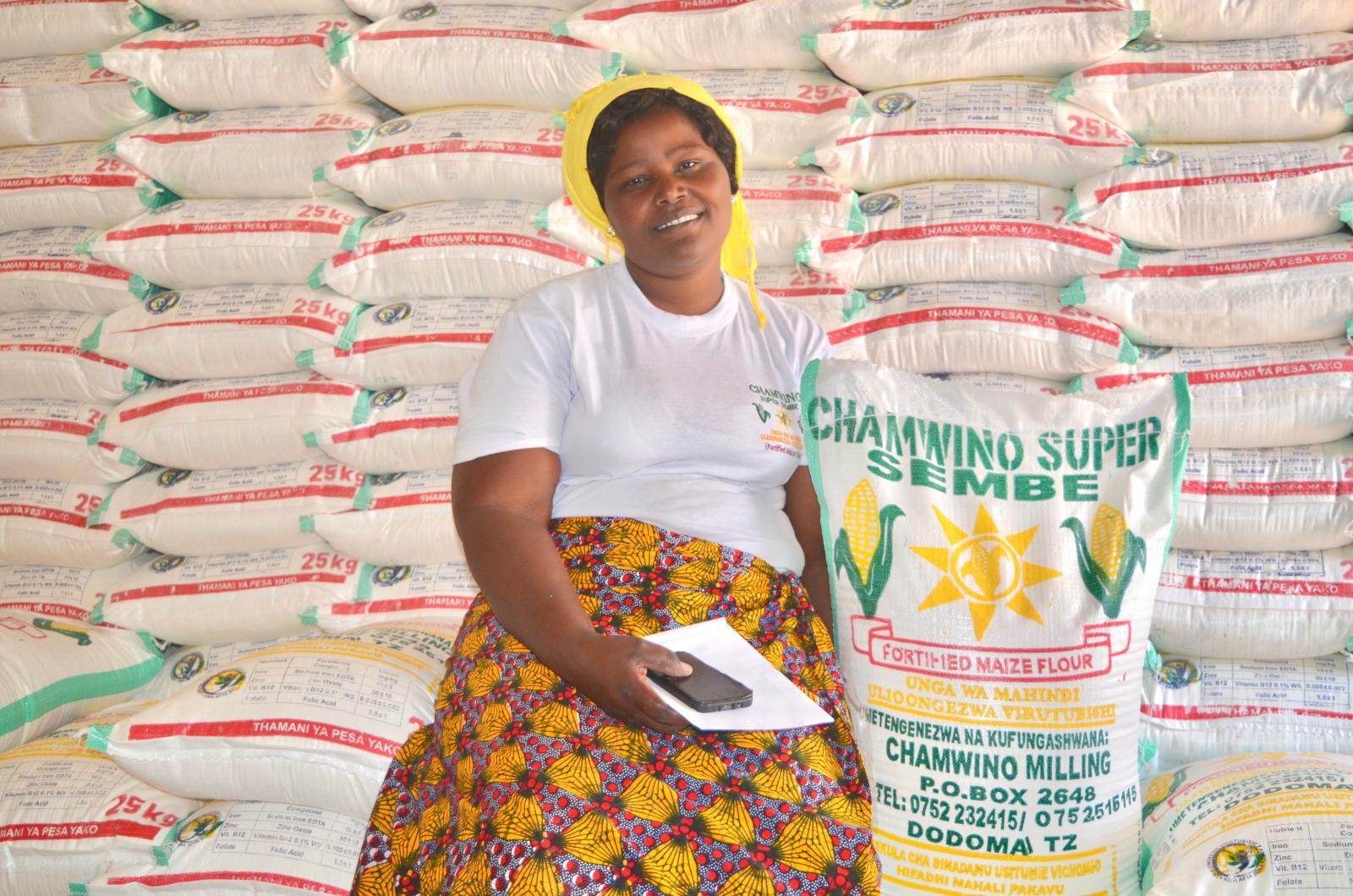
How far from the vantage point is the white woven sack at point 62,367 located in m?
2.33

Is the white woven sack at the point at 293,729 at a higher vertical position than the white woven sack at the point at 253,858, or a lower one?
higher

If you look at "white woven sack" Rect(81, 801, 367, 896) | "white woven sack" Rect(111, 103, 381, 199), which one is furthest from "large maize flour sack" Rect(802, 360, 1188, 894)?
"white woven sack" Rect(111, 103, 381, 199)

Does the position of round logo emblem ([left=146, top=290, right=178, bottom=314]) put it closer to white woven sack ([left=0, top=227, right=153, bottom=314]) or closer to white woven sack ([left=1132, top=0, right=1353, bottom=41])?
white woven sack ([left=0, top=227, right=153, bottom=314])

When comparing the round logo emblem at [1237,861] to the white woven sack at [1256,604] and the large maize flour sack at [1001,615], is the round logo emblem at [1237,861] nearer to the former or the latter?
the large maize flour sack at [1001,615]

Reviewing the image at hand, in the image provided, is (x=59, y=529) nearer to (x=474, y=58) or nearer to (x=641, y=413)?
(x=474, y=58)

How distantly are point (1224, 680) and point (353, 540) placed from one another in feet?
4.60

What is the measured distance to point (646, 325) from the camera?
159 cm

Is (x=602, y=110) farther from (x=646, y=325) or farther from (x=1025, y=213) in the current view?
(x=1025, y=213)

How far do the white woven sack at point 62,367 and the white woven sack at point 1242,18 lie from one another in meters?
1.87

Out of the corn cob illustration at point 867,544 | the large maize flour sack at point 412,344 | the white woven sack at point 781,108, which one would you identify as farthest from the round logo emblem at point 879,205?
the corn cob illustration at point 867,544

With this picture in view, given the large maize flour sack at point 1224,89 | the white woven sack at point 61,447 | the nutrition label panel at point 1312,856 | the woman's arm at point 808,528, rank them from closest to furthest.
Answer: the nutrition label panel at point 1312,856
the woman's arm at point 808,528
the large maize flour sack at point 1224,89
the white woven sack at point 61,447

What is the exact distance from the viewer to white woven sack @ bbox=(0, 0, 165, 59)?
2.34m

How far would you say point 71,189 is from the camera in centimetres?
236

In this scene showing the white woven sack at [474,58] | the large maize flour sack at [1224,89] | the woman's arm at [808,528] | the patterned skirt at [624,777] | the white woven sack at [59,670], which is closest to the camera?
the patterned skirt at [624,777]
